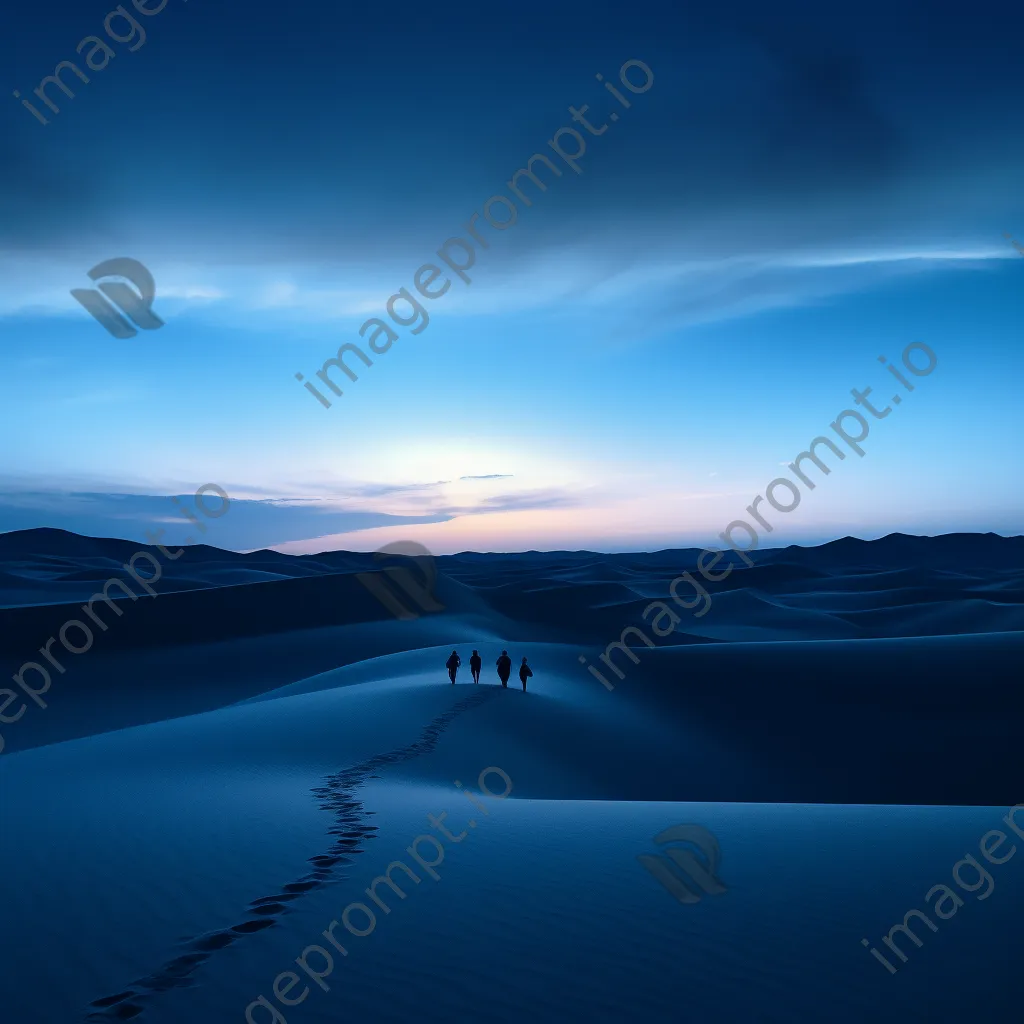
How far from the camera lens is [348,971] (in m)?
4.10

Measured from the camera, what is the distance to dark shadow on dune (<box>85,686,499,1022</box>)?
3.71 meters

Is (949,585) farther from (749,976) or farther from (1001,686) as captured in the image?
(749,976)

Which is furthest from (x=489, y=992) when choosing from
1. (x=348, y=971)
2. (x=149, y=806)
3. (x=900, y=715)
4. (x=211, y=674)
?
(x=211, y=674)

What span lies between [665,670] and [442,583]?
30.6 metres
